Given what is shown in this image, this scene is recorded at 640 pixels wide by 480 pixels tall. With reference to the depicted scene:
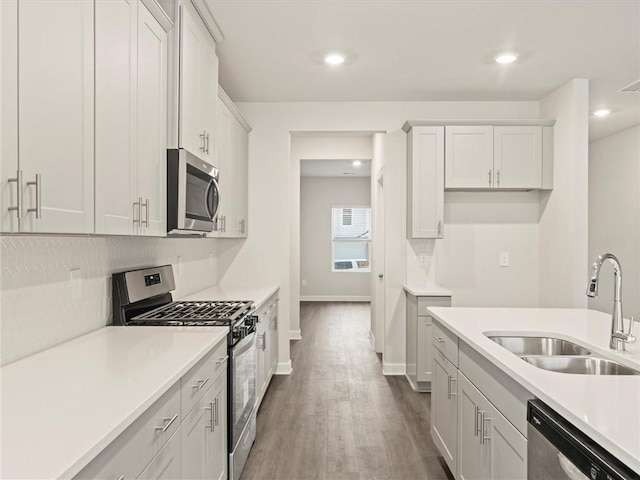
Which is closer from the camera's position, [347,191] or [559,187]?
[559,187]

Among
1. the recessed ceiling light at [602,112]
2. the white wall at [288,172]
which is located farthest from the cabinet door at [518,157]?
the recessed ceiling light at [602,112]

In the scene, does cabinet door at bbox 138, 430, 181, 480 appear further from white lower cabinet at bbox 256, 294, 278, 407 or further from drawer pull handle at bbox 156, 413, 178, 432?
white lower cabinet at bbox 256, 294, 278, 407

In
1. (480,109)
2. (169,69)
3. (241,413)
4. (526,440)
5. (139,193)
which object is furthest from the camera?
(480,109)

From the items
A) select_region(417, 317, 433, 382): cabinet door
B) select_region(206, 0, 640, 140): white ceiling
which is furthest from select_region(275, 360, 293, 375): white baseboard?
select_region(206, 0, 640, 140): white ceiling

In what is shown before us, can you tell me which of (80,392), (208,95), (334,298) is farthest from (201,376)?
(334,298)

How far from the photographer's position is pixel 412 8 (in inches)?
103

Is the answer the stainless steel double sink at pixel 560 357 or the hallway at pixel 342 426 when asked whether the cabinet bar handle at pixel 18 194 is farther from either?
the hallway at pixel 342 426

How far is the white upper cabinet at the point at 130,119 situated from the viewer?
1.60 m

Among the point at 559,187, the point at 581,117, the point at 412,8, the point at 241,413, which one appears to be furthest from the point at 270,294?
the point at 581,117

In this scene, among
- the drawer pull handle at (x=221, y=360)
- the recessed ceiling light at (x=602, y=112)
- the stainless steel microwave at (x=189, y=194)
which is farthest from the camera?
the recessed ceiling light at (x=602, y=112)

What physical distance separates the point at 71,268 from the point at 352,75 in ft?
8.71

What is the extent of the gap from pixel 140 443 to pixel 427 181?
3.44m

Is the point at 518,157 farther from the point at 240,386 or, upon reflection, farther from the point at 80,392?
the point at 80,392

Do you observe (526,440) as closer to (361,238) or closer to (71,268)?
(71,268)
